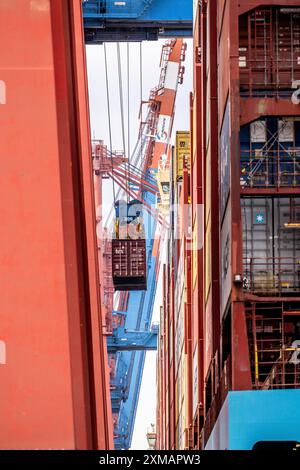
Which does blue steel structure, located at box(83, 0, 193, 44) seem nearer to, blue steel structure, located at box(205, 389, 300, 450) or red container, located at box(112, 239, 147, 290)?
red container, located at box(112, 239, 147, 290)

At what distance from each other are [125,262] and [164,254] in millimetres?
12208

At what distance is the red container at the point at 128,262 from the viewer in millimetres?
32750

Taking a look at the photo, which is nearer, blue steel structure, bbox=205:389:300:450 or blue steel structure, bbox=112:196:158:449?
blue steel structure, bbox=205:389:300:450

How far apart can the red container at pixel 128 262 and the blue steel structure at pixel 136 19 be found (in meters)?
6.02

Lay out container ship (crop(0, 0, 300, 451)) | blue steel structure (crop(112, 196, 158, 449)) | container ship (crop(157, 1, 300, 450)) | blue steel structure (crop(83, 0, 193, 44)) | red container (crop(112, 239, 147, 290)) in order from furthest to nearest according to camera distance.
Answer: blue steel structure (crop(112, 196, 158, 449)) → red container (crop(112, 239, 147, 290)) → blue steel structure (crop(83, 0, 193, 44)) → container ship (crop(157, 1, 300, 450)) → container ship (crop(0, 0, 300, 451))

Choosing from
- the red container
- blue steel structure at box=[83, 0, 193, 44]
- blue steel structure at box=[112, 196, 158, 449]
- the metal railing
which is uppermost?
blue steel structure at box=[83, 0, 193, 44]

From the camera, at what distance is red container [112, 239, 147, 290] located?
32750 millimetres

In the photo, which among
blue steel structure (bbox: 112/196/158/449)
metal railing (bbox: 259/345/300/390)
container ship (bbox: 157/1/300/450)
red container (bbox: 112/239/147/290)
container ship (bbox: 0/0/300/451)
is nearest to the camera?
container ship (bbox: 0/0/300/451)

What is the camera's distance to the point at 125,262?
32.8 meters

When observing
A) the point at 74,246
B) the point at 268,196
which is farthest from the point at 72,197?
the point at 268,196

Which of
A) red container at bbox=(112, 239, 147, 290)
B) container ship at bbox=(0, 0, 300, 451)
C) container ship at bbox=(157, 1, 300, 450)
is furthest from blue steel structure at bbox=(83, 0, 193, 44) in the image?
red container at bbox=(112, 239, 147, 290)

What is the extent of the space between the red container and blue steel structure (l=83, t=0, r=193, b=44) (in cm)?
602

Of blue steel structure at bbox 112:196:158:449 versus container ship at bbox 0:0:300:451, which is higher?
container ship at bbox 0:0:300:451

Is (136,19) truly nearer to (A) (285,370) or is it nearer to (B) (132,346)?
(A) (285,370)
